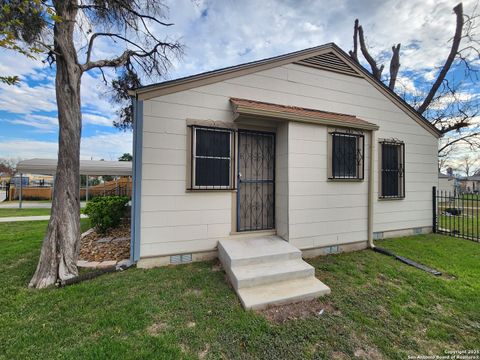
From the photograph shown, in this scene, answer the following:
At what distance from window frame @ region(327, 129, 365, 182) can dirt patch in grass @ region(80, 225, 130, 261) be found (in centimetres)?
461

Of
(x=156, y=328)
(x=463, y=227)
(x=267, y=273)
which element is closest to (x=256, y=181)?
(x=267, y=273)

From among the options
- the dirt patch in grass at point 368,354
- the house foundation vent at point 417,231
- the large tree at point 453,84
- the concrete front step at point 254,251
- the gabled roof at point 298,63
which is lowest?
the dirt patch in grass at point 368,354

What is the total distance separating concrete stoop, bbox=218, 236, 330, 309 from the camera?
2.77 metres

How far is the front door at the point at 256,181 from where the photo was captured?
445 cm

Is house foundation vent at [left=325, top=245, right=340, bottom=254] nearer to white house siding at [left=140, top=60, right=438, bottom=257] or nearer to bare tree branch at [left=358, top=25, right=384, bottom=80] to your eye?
white house siding at [left=140, top=60, right=438, bottom=257]

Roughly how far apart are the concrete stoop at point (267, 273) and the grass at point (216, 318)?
0.17 metres

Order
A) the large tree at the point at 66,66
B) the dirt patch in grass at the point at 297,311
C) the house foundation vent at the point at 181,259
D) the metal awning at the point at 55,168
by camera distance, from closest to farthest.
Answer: the dirt patch in grass at the point at 297,311 → the large tree at the point at 66,66 → the house foundation vent at the point at 181,259 → the metal awning at the point at 55,168

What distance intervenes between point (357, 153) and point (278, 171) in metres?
1.97

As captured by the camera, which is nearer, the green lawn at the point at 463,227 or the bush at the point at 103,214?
the bush at the point at 103,214

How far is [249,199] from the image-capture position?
4523 millimetres

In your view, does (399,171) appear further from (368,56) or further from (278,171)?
(368,56)

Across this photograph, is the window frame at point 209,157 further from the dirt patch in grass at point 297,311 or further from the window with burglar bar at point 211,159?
the dirt patch in grass at point 297,311

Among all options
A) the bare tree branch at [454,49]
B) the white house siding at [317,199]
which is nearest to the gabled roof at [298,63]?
the white house siding at [317,199]

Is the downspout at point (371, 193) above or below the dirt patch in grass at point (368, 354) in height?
above
